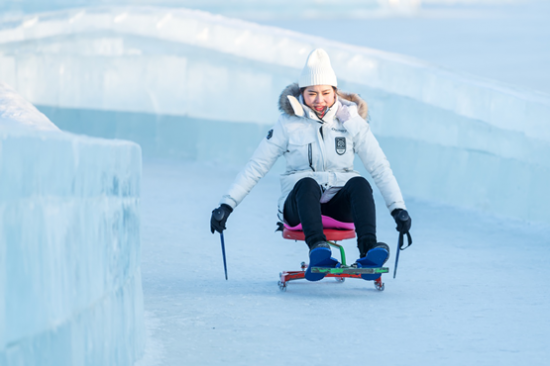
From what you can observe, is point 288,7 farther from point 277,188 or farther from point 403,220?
point 403,220

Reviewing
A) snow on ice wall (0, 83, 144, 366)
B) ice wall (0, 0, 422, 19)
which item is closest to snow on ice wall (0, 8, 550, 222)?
snow on ice wall (0, 83, 144, 366)

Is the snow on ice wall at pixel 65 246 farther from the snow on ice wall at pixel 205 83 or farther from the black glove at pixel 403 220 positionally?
the snow on ice wall at pixel 205 83

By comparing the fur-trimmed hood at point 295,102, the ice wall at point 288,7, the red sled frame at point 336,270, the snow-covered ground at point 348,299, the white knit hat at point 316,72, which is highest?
the ice wall at point 288,7

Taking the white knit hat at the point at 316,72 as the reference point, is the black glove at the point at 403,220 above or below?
below

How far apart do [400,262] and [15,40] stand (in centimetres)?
512

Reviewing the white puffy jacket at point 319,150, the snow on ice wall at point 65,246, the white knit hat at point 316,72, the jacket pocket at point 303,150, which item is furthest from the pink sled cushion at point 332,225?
the snow on ice wall at point 65,246

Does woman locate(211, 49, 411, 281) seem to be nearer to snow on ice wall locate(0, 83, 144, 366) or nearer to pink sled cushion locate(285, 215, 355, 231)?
pink sled cushion locate(285, 215, 355, 231)

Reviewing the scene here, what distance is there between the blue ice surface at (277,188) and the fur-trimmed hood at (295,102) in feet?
2.37

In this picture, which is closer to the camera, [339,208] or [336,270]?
[336,270]

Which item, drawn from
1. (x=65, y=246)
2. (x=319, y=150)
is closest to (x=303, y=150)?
(x=319, y=150)

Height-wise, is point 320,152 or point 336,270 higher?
point 320,152

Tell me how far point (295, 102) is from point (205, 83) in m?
4.22

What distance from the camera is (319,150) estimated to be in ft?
12.3

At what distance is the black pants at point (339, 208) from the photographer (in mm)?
3512
